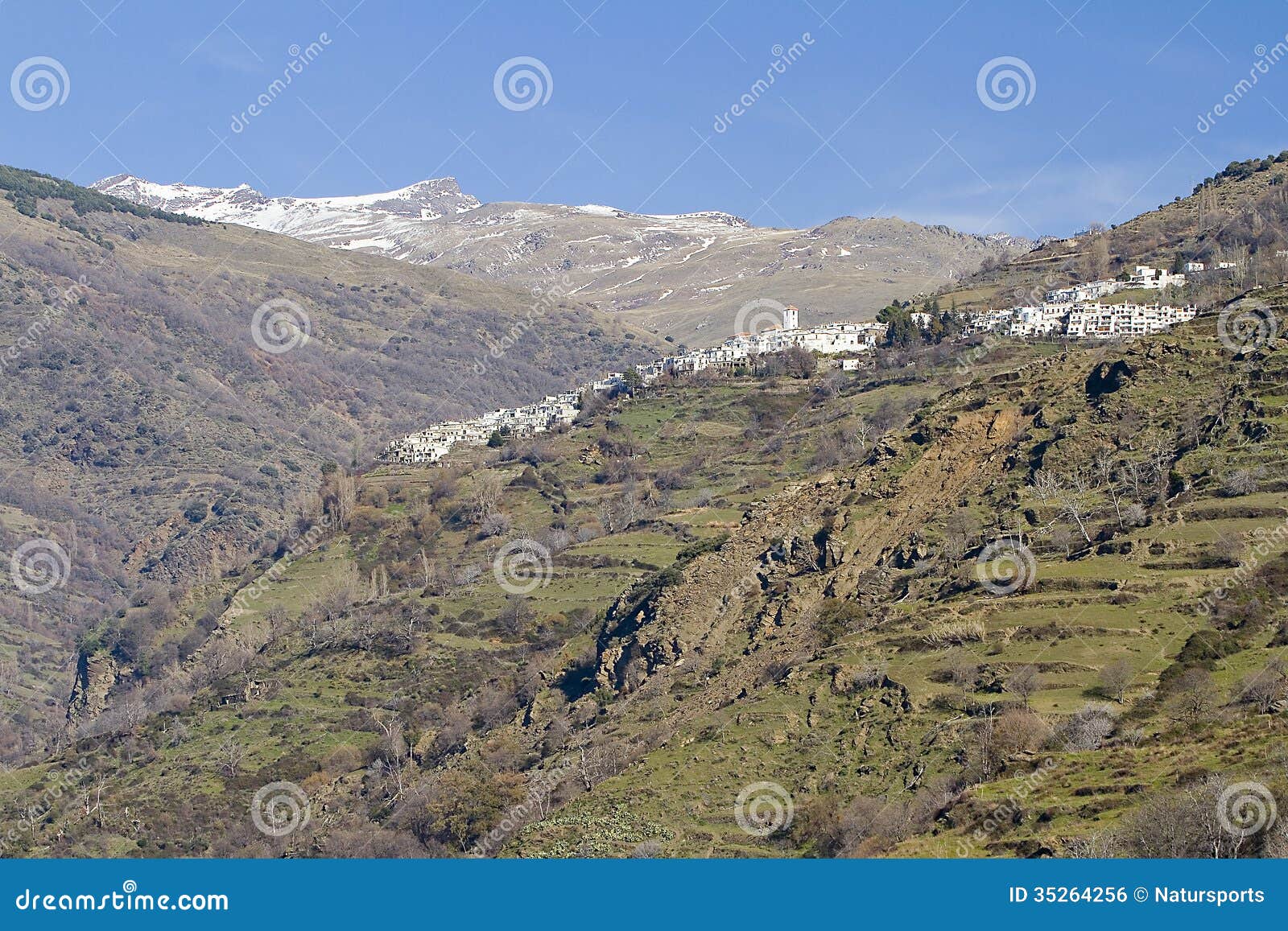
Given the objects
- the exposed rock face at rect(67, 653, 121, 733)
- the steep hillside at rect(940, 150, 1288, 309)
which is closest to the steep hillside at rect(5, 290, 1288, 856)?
the exposed rock face at rect(67, 653, 121, 733)

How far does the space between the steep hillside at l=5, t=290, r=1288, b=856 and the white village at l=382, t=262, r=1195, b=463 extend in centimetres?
1196

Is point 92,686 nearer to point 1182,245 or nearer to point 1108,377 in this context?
point 1108,377

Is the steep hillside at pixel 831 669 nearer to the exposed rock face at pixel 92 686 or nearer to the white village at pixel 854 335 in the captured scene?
the white village at pixel 854 335

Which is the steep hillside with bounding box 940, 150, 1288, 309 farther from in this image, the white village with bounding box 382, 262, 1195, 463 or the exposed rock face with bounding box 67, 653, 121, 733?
the exposed rock face with bounding box 67, 653, 121, 733

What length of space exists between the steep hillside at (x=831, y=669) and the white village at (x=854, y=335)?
12.0 m

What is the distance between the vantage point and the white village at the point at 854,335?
9606 cm

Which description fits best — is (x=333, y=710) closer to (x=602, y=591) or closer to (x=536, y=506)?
(x=602, y=591)

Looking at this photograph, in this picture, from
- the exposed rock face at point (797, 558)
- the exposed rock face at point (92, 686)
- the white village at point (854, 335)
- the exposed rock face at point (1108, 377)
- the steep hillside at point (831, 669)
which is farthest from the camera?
the exposed rock face at point (92, 686)

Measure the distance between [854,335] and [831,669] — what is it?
85060 millimetres

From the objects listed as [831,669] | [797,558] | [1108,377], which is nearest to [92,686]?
[797,558]

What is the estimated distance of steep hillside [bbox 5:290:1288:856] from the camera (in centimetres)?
3431

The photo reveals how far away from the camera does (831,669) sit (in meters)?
42.6

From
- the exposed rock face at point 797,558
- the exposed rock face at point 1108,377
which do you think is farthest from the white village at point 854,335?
the exposed rock face at point 797,558

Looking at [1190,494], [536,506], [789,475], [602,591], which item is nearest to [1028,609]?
[1190,494]
